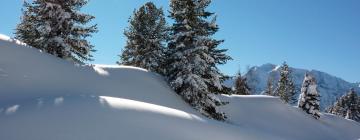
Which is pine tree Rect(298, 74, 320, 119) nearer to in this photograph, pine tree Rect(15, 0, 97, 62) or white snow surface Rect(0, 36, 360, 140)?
white snow surface Rect(0, 36, 360, 140)

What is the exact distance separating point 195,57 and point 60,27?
11.0 meters

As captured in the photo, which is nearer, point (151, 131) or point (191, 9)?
point (151, 131)

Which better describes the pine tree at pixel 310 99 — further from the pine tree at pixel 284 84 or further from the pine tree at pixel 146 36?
the pine tree at pixel 146 36

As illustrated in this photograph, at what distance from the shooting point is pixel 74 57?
29953 millimetres

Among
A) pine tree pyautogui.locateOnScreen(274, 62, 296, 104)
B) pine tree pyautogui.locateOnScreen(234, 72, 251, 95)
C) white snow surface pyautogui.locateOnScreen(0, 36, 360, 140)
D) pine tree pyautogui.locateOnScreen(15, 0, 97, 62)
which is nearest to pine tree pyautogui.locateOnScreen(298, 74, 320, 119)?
pine tree pyautogui.locateOnScreen(234, 72, 251, 95)

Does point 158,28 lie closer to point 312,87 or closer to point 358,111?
point 312,87

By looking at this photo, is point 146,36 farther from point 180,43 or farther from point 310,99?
point 310,99

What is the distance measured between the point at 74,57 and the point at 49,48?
2.09 metres

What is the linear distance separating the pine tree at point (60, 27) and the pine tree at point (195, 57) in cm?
724

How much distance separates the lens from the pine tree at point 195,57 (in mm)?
27312

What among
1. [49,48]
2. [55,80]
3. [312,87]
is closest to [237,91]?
[312,87]

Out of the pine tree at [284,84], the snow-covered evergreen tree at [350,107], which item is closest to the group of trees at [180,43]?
the pine tree at [284,84]

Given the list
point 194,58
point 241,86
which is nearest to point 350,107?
point 241,86

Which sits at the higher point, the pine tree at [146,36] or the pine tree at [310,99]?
the pine tree at [146,36]
